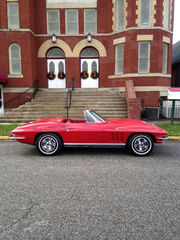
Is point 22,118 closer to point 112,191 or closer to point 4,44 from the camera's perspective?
point 4,44

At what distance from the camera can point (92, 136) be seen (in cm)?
512

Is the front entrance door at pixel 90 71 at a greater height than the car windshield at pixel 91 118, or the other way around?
the front entrance door at pixel 90 71

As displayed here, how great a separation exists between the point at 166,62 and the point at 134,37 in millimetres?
3033

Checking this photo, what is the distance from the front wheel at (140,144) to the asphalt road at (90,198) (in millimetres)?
209

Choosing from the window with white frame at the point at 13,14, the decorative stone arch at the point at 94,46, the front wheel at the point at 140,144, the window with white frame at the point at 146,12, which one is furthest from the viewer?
the decorative stone arch at the point at 94,46

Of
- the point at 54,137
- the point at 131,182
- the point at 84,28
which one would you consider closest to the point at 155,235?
the point at 131,182

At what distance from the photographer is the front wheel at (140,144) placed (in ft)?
16.7

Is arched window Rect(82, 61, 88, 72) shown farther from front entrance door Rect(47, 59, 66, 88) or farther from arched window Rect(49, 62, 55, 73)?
arched window Rect(49, 62, 55, 73)

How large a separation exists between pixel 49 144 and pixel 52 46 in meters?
11.4

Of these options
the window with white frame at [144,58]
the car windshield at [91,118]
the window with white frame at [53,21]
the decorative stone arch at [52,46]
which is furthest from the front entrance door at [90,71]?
the car windshield at [91,118]

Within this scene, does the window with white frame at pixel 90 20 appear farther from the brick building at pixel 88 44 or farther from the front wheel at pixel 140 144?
the front wheel at pixel 140 144

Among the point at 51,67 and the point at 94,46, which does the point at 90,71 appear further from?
the point at 51,67

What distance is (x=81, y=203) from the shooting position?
279 centimetres

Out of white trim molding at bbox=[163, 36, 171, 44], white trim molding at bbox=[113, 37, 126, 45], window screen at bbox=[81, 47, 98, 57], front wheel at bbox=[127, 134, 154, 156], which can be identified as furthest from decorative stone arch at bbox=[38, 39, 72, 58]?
front wheel at bbox=[127, 134, 154, 156]
